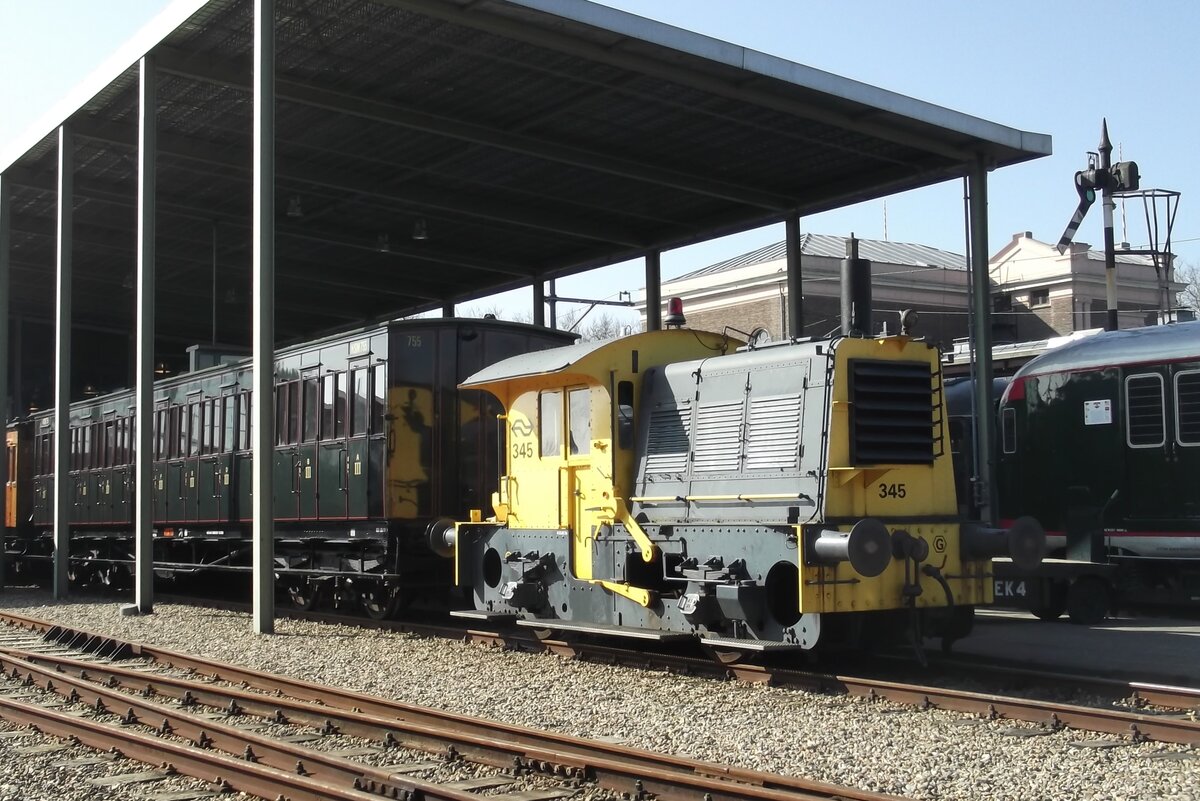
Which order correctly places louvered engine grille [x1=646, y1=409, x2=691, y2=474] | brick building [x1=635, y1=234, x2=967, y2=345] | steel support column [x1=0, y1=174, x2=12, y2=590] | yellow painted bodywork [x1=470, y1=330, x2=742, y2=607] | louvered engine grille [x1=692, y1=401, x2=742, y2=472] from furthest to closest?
brick building [x1=635, y1=234, x2=967, y2=345]
steel support column [x1=0, y1=174, x2=12, y2=590]
yellow painted bodywork [x1=470, y1=330, x2=742, y2=607]
louvered engine grille [x1=646, y1=409, x2=691, y2=474]
louvered engine grille [x1=692, y1=401, x2=742, y2=472]

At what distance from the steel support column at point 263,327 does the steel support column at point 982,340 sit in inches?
384

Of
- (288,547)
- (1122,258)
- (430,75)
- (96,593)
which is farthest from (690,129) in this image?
(1122,258)

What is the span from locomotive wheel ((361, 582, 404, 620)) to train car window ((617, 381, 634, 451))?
16.7 ft

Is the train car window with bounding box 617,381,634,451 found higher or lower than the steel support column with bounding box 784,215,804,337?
lower

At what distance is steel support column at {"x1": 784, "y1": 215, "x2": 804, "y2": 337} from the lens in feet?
69.1

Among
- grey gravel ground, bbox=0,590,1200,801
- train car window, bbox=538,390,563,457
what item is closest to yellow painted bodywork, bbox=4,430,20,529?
grey gravel ground, bbox=0,590,1200,801

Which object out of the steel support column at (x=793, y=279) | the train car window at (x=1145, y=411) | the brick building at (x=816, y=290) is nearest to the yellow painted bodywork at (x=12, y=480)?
the steel support column at (x=793, y=279)

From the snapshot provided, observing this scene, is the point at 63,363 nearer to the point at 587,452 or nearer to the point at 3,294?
the point at 3,294

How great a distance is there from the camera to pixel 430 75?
17656mm

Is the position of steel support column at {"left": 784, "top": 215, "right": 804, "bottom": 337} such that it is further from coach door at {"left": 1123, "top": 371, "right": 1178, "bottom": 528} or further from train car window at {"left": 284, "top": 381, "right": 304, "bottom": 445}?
train car window at {"left": 284, "top": 381, "right": 304, "bottom": 445}

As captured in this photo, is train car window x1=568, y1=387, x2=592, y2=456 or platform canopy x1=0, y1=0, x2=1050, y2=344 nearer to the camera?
train car window x1=568, y1=387, x2=592, y2=456

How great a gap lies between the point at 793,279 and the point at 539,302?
778cm

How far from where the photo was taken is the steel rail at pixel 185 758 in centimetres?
674

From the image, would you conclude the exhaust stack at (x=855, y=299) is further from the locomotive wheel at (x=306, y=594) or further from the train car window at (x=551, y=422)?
the locomotive wheel at (x=306, y=594)
